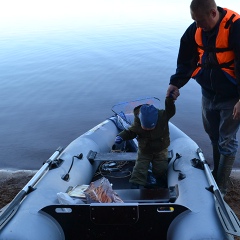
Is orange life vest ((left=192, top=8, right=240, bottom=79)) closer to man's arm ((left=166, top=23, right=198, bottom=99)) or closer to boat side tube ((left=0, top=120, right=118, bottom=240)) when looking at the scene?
man's arm ((left=166, top=23, right=198, bottom=99))

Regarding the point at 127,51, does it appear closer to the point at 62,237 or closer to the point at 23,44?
the point at 23,44

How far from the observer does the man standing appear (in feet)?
7.81

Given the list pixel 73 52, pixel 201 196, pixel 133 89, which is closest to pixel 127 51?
pixel 73 52

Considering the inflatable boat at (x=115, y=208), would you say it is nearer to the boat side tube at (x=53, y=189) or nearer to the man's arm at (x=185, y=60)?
the boat side tube at (x=53, y=189)

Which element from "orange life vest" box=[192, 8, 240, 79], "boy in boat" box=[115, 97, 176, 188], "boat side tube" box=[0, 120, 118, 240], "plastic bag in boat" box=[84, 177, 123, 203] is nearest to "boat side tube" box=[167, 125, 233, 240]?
"boy in boat" box=[115, 97, 176, 188]

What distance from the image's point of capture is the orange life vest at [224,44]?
2410 mm

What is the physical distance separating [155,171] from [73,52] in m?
8.81

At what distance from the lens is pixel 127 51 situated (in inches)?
445

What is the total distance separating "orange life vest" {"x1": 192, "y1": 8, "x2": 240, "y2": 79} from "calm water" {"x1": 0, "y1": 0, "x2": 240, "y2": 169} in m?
2.56

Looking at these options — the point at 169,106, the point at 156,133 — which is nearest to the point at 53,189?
the point at 156,133

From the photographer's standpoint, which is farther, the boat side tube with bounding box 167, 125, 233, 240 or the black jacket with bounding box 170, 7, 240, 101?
the black jacket with bounding box 170, 7, 240, 101

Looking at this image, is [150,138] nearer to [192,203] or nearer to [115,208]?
[192,203]

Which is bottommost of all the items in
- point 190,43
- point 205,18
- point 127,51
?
point 127,51

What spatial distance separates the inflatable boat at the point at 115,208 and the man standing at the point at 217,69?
269 millimetres
